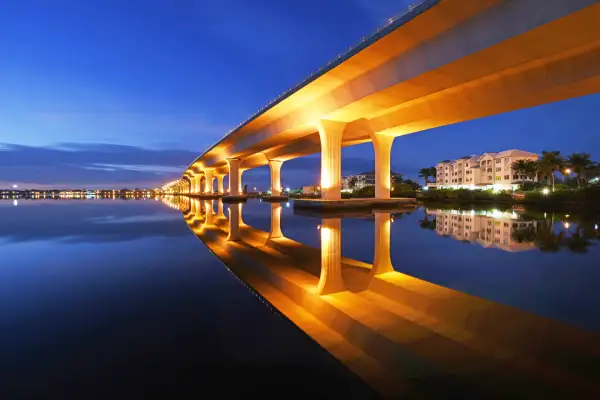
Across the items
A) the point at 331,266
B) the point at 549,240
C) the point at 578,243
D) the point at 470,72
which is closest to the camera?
the point at 331,266

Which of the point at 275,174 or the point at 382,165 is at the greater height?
the point at 275,174

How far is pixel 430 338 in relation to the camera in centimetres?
373

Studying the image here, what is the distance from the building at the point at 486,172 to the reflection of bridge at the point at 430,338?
280 ft

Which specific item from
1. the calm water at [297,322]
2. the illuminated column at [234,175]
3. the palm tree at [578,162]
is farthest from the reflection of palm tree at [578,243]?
the palm tree at [578,162]

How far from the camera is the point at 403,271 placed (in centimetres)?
715

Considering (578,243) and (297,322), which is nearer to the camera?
(297,322)

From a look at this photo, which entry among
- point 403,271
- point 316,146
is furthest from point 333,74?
point 316,146

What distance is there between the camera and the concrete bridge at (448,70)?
39.2 ft

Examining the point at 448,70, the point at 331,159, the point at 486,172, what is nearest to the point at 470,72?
the point at 448,70

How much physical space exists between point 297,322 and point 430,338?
5.19 ft

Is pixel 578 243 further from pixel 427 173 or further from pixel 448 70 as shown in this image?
pixel 427 173

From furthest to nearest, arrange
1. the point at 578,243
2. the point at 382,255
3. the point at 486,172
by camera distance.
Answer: the point at 486,172 → the point at 578,243 → the point at 382,255

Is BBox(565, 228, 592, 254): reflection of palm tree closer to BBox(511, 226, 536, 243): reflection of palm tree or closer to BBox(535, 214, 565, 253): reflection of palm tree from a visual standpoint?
BBox(535, 214, 565, 253): reflection of palm tree

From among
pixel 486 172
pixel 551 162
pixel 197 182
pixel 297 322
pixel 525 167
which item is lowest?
pixel 297 322
